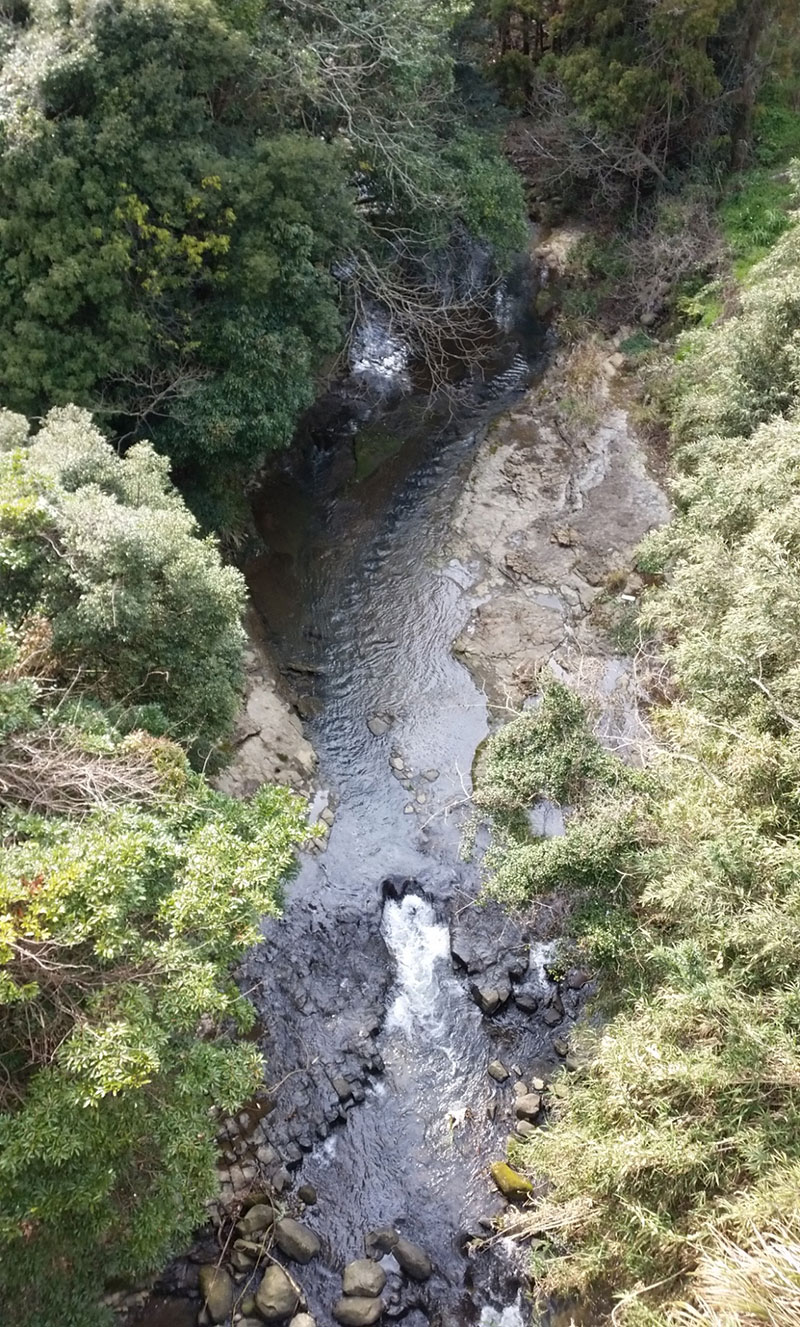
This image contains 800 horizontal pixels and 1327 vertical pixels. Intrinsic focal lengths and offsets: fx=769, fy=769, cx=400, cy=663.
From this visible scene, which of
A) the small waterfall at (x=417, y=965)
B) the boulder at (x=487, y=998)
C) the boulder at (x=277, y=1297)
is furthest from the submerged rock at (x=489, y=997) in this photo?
the boulder at (x=277, y=1297)

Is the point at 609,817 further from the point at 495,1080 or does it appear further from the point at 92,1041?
the point at 92,1041

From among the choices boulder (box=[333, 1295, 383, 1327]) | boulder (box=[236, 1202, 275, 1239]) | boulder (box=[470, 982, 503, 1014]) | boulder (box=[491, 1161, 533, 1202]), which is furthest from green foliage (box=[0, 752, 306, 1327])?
boulder (box=[470, 982, 503, 1014])

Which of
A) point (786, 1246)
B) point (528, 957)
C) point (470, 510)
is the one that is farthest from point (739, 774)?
point (470, 510)

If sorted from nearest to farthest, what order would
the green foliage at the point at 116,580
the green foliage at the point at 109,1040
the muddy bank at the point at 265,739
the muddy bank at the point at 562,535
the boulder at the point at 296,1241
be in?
the green foliage at the point at 109,1040 < the boulder at the point at 296,1241 < the green foliage at the point at 116,580 < the muddy bank at the point at 265,739 < the muddy bank at the point at 562,535

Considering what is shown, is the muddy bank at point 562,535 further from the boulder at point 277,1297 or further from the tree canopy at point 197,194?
the boulder at point 277,1297

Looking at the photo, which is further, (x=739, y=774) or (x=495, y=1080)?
(x=495, y=1080)
